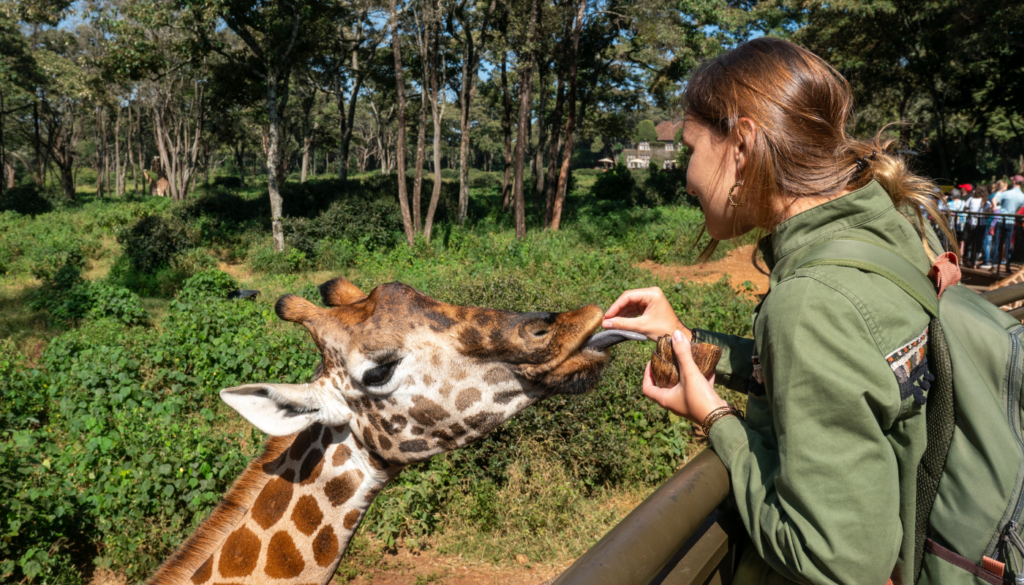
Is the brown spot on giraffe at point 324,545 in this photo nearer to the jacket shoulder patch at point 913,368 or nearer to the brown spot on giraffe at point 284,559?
the brown spot on giraffe at point 284,559

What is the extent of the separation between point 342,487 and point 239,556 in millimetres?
379

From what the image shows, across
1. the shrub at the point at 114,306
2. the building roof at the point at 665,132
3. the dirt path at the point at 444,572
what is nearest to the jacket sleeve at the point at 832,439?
the dirt path at the point at 444,572

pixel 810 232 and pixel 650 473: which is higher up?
pixel 810 232

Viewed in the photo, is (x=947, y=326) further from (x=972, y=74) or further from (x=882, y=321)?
(x=972, y=74)

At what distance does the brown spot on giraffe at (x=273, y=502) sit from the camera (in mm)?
1920

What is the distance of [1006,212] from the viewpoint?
1109 cm

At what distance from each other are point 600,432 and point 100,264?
12.8 metres

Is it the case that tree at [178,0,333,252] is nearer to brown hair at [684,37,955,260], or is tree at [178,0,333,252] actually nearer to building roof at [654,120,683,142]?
brown hair at [684,37,955,260]

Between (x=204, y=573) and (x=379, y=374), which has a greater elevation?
(x=379, y=374)

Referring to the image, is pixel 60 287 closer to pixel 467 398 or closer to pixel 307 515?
pixel 307 515

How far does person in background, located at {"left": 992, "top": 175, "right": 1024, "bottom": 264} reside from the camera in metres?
10.1

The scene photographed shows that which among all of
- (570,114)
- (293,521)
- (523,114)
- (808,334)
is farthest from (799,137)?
(570,114)

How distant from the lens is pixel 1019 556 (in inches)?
38.9

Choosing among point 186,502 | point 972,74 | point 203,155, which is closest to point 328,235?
point 186,502
